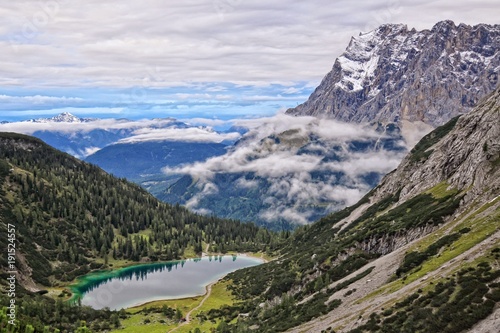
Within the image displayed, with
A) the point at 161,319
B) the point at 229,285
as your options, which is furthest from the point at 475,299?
the point at 229,285

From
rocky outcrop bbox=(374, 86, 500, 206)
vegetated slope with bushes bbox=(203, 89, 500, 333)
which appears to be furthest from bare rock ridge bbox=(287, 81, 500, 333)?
vegetated slope with bushes bbox=(203, 89, 500, 333)

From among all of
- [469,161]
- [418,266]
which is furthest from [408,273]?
[469,161]

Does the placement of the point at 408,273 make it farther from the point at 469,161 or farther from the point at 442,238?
the point at 469,161

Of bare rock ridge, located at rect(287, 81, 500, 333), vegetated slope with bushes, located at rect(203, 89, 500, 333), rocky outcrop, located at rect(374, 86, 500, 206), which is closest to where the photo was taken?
vegetated slope with bushes, located at rect(203, 89, 500, 333)

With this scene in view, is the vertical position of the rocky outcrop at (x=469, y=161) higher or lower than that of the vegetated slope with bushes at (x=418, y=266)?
higher

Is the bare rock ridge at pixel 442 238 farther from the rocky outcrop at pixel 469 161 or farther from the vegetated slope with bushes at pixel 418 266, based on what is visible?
the vegetated slope with bushes at pixel 418 266

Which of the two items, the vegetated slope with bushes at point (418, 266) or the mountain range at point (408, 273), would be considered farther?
the vegetated slope with bushes at point (418, 266)

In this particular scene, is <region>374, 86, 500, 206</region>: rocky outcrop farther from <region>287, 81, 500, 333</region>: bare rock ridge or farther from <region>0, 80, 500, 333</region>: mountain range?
<region>0, 80, 500, 333</region>: mountain range

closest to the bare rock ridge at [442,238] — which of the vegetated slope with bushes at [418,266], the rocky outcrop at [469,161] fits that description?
the rocky outcrop at [469,161]

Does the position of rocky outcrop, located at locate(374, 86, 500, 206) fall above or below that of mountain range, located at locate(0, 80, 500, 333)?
above
